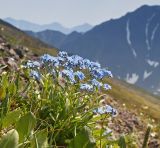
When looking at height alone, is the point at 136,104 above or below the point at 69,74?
above

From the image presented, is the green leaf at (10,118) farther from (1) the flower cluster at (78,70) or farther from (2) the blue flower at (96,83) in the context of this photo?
(2) the blue flower at (96,83)

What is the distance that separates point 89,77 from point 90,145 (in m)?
2.39

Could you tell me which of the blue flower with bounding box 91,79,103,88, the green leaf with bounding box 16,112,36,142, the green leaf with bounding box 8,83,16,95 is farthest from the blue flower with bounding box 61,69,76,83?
the green leaf with bounding box 16,112,36,142

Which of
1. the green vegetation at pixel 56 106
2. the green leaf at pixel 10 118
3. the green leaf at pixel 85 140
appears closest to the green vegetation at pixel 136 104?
the green vegetation at pixel 56 106

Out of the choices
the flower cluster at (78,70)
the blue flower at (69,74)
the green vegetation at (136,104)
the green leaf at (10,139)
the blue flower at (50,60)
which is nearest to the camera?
the green leaf at (10,139)

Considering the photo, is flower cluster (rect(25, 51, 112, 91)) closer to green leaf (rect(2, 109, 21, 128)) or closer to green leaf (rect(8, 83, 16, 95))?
green leaf (rect(8, 83, 16, 95))

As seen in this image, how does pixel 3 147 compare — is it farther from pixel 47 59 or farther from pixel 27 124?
pixel 47 59

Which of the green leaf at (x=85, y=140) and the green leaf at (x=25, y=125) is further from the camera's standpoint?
the green leaf at (x=25, y=125)

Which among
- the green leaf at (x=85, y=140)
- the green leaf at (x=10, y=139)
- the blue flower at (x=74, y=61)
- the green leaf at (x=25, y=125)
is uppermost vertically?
the blue flower at (x=74, y=61)

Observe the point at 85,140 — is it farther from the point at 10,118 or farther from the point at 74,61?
the point at 74,61

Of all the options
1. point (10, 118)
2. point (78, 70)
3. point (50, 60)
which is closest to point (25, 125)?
point (10, 118)

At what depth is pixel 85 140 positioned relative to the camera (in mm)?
5688

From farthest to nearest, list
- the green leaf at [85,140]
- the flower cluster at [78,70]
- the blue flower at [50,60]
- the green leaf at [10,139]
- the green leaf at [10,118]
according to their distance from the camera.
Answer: the blue flower at [50,60]
the flower cluster at [78,70]
the green leaf at [10,118]
the green leaf at [85,140]
the green leaf at [10,139]

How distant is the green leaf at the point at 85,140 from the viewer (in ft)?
18.5
